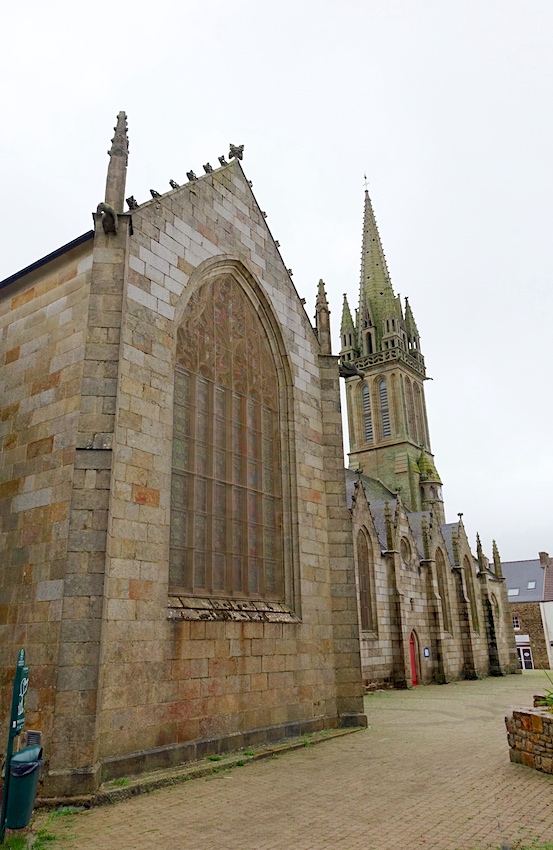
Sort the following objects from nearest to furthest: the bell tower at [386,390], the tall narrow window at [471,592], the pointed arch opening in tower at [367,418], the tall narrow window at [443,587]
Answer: the tall narrow window at [443,587] → the tall narrow window at [471,592] → the bell tower at [386,390] → the pointed arch opening in tower at [367,418]

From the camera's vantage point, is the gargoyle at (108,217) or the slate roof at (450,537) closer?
the gargoyle at (108,217)

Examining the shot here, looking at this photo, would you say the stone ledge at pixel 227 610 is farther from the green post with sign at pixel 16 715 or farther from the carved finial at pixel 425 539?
the carved finial at pixel 425 539

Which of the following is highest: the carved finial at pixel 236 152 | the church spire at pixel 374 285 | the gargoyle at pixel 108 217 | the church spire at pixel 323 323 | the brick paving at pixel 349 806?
the church spire at pixel 374 285

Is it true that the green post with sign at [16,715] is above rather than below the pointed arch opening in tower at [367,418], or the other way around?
below

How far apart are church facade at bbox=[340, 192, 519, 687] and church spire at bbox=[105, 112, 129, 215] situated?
7.41 m

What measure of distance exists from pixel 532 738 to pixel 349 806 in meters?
3.20

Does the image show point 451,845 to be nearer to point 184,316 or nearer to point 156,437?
point 156,437

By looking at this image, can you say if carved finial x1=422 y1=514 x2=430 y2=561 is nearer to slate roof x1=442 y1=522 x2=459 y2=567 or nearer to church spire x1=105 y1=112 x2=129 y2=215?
slate roof x1=442 y1=522 x2=459 y2=567

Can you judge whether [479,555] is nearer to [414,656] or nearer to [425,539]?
[425,539]

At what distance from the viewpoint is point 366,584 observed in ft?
85.7

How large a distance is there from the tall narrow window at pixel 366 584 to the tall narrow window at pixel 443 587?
782 cm

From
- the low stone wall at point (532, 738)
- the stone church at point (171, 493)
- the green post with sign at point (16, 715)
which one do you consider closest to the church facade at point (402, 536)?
the stone church at point (171, 493)

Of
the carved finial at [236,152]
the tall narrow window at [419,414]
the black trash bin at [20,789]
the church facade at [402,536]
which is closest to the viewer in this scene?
the black trash bin at [20,789]

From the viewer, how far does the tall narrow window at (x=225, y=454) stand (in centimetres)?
1074
